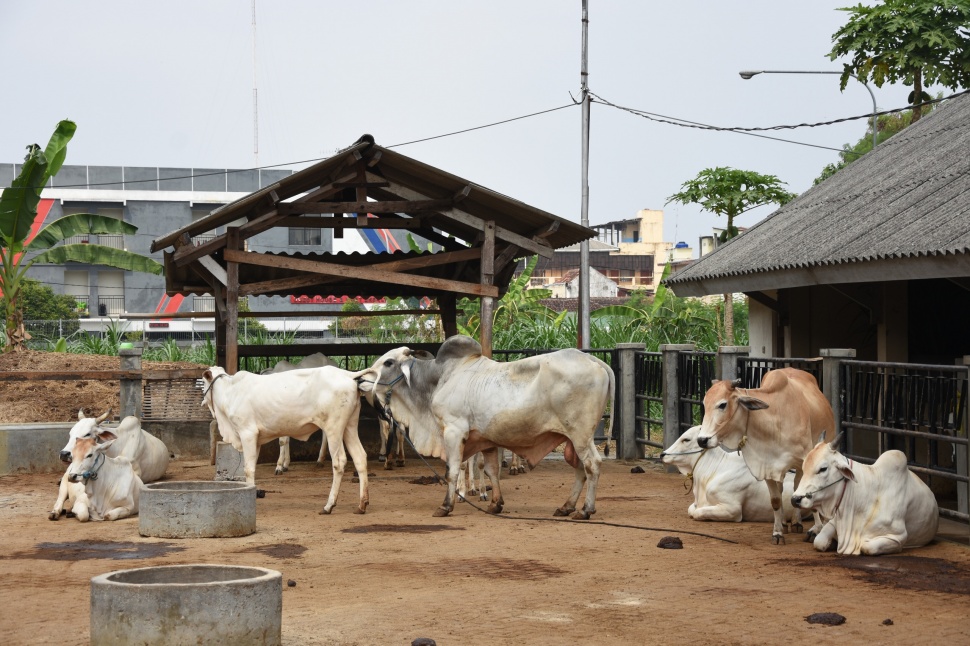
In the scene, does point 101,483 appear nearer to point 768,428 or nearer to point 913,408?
point 768,428

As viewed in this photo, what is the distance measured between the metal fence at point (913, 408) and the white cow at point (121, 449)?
6859mm

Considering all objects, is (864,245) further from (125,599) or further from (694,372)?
(125,599)

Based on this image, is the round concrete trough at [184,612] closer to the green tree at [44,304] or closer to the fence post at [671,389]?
the fence post at [671,389]

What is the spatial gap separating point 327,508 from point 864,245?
581 cm

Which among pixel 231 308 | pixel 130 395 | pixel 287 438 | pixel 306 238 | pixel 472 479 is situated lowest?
pixel 472 479

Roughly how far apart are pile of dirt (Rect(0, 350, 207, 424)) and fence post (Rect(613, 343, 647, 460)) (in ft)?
19.4

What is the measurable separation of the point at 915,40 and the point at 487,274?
13885 millimetres

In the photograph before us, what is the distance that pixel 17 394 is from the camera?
1750cm

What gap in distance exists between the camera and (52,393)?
17.6 meters

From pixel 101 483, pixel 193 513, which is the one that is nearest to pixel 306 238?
pixel 101 483

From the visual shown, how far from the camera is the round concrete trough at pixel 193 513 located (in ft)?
32.1

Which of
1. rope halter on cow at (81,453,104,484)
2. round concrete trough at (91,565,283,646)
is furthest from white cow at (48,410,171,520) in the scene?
round concrete trough at (91,565,283,646)

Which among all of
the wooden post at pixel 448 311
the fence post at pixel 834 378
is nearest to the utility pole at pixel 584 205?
the wooden post at pixel 448 311

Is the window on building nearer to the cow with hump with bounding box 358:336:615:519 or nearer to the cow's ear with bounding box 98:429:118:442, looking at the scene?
the cow with hump with bounding box 358:336:615:519
